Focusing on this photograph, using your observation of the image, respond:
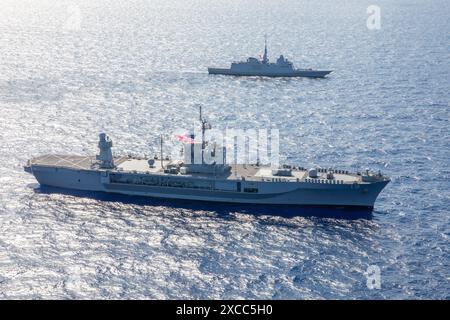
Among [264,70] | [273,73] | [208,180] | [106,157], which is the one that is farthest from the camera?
[264,70]

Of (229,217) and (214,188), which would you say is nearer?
(229,217)

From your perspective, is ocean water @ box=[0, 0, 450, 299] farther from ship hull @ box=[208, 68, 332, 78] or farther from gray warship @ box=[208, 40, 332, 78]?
gray warship @ box=[208, 40, 332, 78]

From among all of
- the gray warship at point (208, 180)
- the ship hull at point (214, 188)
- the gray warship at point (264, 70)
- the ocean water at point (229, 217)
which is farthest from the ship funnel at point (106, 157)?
the gray warship at point (264, 70)

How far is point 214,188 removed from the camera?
312ft

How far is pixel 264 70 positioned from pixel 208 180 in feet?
316

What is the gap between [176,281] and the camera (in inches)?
2783

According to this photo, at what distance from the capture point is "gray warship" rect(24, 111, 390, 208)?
92.1 m

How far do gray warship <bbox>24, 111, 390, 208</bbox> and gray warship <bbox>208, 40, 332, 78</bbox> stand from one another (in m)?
87.8

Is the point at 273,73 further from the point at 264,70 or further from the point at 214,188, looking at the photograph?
the point at 214,188

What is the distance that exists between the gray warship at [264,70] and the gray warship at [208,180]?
87.8m

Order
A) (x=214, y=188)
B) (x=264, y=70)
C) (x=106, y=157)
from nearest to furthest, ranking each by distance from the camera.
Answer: (x=214, y=188), (x=106, y=157), (x=264, y=70)

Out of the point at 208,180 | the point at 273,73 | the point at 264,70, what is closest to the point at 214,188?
the point at 208,180

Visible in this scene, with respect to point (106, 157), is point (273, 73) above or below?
above

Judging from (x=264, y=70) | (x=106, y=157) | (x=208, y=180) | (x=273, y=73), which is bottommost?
(x=208, y=180)
